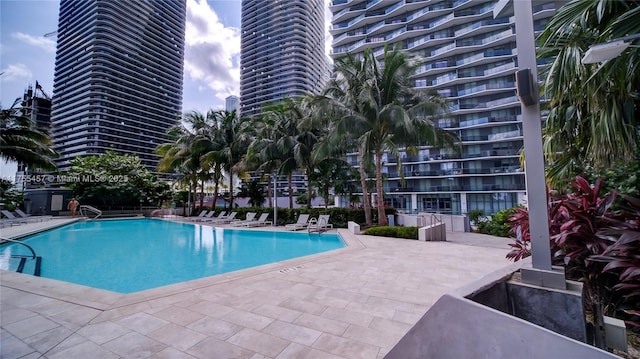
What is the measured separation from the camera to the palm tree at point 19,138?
39.3ft

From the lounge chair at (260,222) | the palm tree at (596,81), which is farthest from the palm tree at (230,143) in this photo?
the palm tree at (596,81)

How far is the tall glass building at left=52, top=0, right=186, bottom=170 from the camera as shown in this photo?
58344mm

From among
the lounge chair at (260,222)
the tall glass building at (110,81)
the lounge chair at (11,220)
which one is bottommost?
the lounge chair at (260,222)

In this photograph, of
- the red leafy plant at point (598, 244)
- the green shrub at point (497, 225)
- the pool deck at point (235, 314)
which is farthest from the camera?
the green shrub at point (497, 225)

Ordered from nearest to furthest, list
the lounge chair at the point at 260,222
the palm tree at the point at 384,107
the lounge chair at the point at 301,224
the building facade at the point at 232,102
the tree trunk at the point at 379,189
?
1. the palm tree at the point at 384,107
2. the tree trunk at the point at 379,189
3. the lounge chair at the point at 301,224
4. the lounge chair at the point at 260,222
5. the building facade at the point at 232,102

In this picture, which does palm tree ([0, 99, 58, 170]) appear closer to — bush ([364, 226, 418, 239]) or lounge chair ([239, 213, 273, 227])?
lounge chair ([239, 213, 273, 227])

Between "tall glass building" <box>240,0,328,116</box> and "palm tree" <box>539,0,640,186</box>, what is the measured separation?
76.1 metres

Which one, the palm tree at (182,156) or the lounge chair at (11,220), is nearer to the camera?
the lounge chair at (11,220)

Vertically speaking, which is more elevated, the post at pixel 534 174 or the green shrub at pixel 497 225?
the post at pixel 534 174

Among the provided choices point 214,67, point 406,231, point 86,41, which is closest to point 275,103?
point 406,231

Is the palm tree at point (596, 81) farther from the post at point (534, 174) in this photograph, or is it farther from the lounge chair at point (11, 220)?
the lounge chair at point (11, 220)

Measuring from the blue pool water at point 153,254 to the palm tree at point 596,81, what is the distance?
759cm

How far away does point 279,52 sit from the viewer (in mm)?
80312

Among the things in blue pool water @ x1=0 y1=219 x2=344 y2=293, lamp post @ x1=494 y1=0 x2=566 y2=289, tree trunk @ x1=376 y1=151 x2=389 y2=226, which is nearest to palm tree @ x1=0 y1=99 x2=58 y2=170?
blue pool water @ x1=0 y1=219 x2=344 y2=293
